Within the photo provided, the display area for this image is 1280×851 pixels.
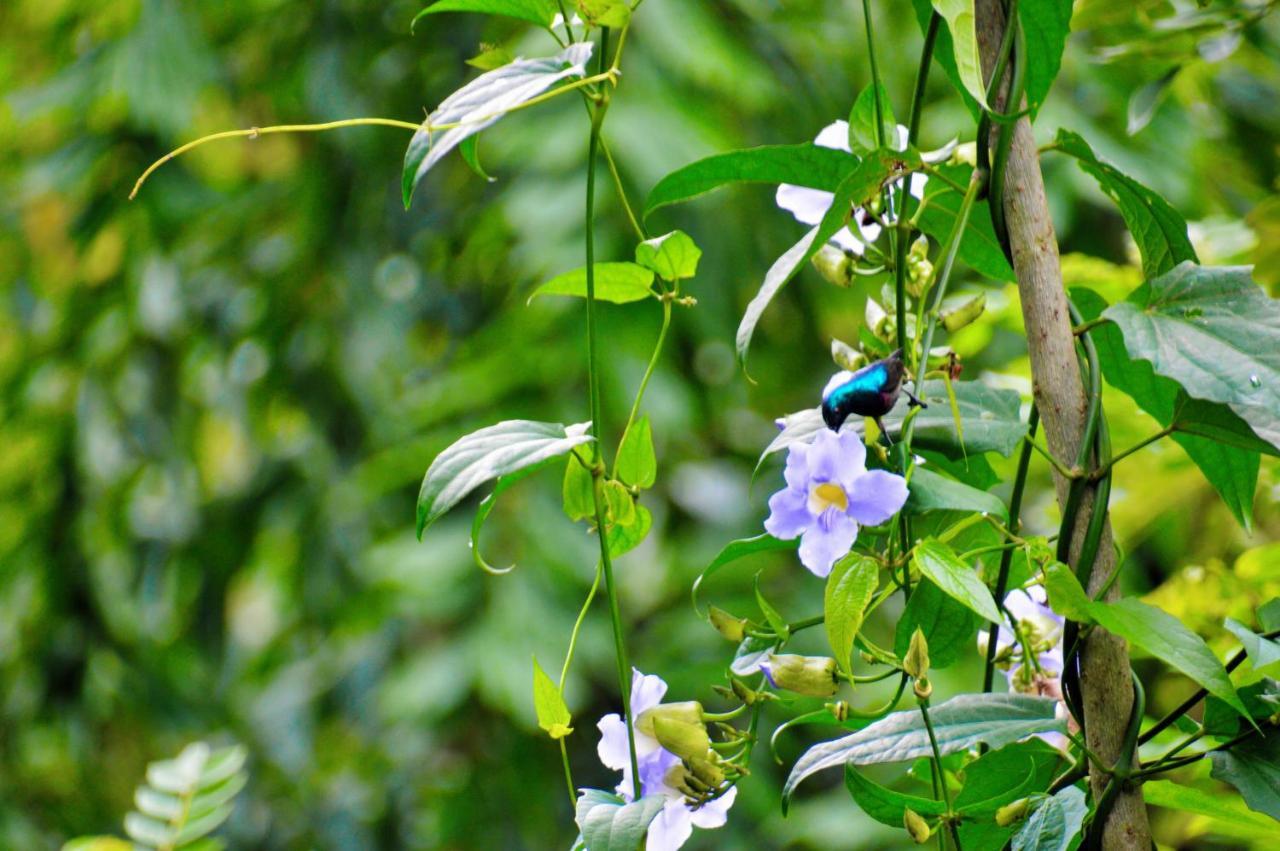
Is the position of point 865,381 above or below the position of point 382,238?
above

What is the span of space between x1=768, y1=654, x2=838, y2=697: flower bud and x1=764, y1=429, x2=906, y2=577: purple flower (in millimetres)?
33

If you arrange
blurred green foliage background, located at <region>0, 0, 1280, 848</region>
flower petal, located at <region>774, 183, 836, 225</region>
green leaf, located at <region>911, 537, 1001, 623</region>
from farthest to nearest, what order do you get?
blurred green foliage background, located at <region>0, 0, 1280, 848</region> → flower petal, located at <region>774, 183, 836, 225</region> → green leaf, located at <region>911, 537, 1001, 623</region>

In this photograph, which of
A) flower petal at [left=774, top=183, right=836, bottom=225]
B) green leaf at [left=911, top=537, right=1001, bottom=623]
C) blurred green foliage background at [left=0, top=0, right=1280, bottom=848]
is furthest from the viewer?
blurred green foliage background at [left=0, top=0, right=1280, bottom=848]

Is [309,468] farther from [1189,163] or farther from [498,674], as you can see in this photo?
[1189,163]

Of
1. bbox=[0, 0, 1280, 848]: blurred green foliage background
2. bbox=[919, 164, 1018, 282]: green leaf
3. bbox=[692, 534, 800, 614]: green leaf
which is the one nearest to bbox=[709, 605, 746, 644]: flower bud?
bbox=[692, 534, 800, 614]: green leaf

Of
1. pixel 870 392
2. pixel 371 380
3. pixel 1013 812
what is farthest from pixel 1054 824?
pixel 371 380

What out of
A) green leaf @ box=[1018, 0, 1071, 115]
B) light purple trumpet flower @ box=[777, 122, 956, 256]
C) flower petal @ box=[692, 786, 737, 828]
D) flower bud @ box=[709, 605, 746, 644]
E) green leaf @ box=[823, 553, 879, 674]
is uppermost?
green leaf @ box=[1018, 0, 1071, 115]

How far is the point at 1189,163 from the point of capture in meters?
1.67

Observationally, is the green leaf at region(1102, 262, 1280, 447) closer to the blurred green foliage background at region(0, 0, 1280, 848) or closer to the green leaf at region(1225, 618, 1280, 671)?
the green leaf at region(1225, 618, 1280, 671)

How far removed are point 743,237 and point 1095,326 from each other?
137 centimetres

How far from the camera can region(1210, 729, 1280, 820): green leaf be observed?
12.2 inches

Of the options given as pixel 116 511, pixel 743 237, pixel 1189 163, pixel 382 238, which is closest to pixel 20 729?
pixel 116 511

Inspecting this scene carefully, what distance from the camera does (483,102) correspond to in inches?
12.4

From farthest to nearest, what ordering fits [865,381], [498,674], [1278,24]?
[1278,24]
[498,674]
[865,381]
